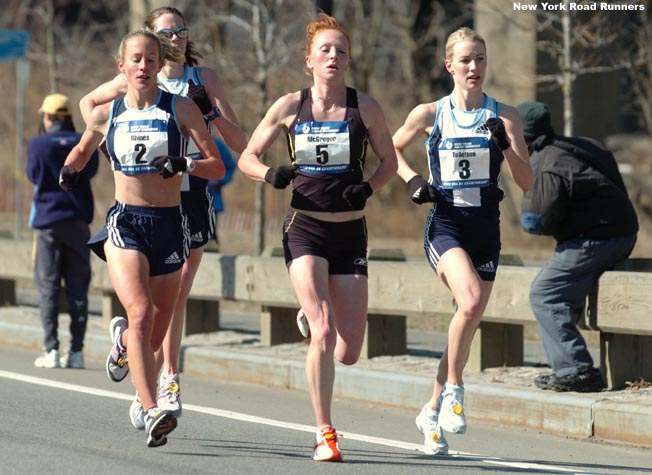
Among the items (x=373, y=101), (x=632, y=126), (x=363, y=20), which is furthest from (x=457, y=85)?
(x=632, y=126)

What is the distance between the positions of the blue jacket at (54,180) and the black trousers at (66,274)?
4.6 inches

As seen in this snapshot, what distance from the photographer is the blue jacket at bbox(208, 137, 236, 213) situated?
12.2 metres

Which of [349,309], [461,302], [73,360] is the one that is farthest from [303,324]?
[73,360]

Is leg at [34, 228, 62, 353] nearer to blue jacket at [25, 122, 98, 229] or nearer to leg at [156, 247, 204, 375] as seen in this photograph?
blue jacket at [25, 122, 98, 229]

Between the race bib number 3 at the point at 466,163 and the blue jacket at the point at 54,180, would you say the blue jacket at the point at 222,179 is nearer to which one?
the blue jacket at the point at 54,180

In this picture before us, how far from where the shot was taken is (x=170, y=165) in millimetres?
7059

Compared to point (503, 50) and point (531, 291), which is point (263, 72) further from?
point (531, 291)

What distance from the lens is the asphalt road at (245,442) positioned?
702 centimetres

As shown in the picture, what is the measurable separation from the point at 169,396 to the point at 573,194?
286 cm

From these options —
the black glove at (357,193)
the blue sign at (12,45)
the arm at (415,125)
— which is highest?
the blue sign at (12,45)

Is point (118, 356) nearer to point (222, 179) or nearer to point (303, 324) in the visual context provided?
point (303, 324)

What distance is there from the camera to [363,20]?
25.7m

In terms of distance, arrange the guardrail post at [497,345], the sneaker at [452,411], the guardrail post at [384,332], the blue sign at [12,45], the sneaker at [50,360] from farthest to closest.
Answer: the blue sign at [12,45]
the sneaker at [50,360]
the guardrail post at [384,332]
the guardrail post at [497,345]
the sneaker at [452,411]

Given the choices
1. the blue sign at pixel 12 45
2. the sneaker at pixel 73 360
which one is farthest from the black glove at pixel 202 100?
the blue sign at pixel 12 45
